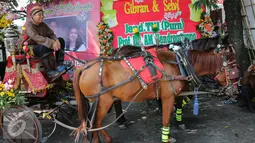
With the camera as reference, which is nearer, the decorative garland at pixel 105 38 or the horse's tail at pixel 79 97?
the horse's tail at pixel 79 97

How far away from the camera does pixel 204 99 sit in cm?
611

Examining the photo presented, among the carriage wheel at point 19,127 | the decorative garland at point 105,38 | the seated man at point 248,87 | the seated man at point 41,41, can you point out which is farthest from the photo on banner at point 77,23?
the seated man at point 248,87

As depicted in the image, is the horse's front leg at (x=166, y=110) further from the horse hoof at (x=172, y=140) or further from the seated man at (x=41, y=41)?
the seated man at (x=41, y=41)

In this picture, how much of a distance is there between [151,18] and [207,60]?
318 cm

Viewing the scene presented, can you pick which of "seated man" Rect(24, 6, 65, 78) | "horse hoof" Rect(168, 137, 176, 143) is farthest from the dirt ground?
"seated man" Rect(24, 6, 65, 78)

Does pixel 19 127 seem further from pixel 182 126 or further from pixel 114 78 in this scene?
pixel 182 126

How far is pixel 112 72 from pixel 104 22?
3.54 meters

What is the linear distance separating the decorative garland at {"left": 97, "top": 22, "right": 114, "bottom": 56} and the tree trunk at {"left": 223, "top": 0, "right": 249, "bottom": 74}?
10.3 feet

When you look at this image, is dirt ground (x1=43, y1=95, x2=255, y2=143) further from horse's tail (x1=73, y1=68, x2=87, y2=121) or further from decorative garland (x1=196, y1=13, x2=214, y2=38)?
decorative garland (x1=196, y1=13, x2=214, y2=38)

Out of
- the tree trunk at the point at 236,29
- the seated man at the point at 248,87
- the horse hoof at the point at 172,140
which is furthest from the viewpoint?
the tree trunk at the point at 236,29

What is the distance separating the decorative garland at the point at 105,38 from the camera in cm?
642

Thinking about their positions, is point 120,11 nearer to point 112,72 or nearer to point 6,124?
point 112,72

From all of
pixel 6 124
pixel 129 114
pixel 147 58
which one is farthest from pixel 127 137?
pixel 6 124

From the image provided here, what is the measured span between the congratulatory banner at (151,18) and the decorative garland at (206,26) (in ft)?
0.47
